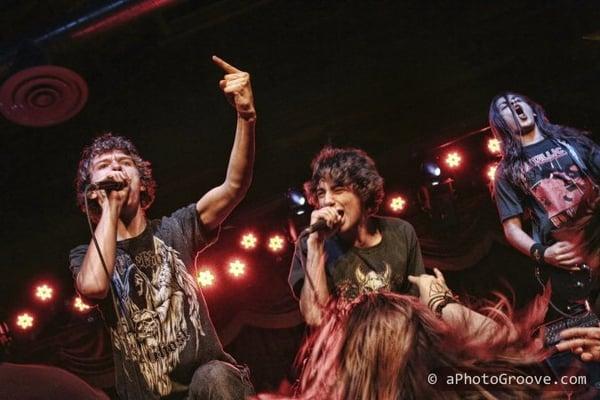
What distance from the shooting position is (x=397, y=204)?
4.78m

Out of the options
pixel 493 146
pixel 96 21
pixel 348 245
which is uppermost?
pixel 96 21

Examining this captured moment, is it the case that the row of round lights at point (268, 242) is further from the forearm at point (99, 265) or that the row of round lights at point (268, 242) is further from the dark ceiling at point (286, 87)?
the forearm at point (99, 265)

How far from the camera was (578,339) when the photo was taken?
9.23ft

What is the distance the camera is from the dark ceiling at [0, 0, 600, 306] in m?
4.45

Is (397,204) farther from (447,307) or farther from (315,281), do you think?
(447,307)

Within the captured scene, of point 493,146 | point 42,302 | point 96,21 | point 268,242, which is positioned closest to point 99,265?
point 96,21

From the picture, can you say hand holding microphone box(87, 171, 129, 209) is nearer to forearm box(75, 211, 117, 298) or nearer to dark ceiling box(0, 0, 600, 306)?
forearm box(75, 211, 117, 298)

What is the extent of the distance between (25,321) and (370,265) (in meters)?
3.21

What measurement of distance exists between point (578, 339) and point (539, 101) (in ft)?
7.57

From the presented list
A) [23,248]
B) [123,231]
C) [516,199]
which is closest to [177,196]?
[23,248]

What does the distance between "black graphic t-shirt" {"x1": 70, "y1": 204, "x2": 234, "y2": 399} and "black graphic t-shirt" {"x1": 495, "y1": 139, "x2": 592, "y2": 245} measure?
1.77 m

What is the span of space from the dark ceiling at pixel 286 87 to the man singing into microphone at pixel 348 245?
1.36 m

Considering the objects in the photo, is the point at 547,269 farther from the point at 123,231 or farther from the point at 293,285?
the point at 123,231

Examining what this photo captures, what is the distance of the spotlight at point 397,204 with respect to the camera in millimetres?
4777
